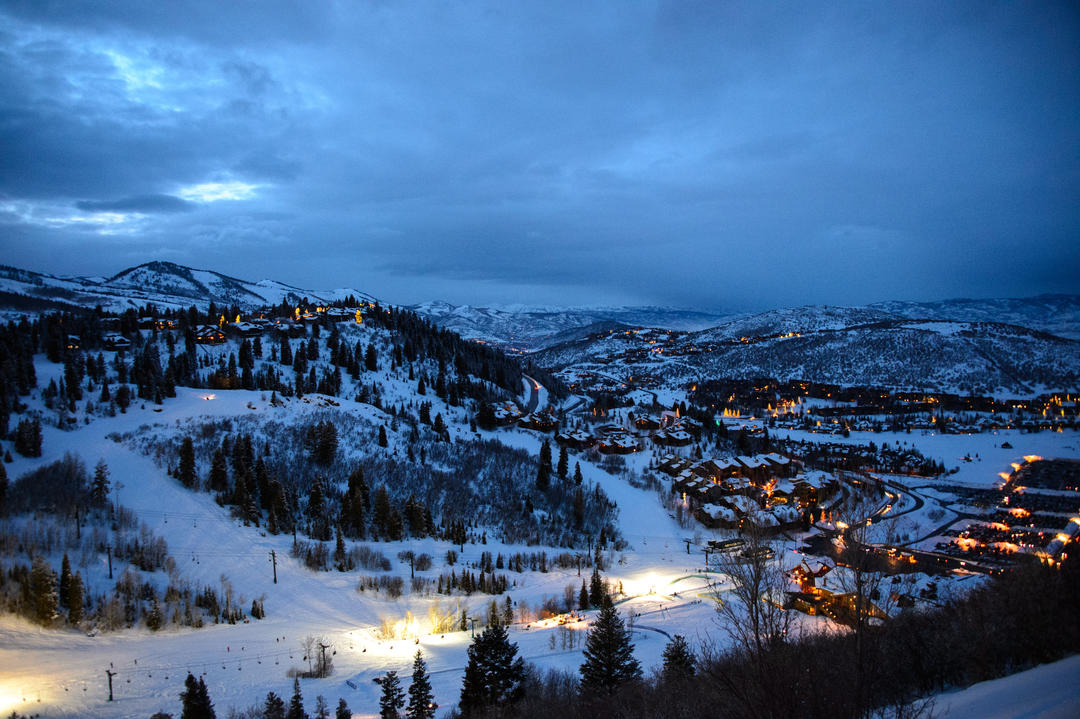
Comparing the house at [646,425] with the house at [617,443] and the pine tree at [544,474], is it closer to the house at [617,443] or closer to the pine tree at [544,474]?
the house at [617,443]

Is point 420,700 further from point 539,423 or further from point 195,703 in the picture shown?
point 539,423

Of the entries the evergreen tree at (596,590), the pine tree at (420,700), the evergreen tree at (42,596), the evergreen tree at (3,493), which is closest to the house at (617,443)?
the evergreen tree at (596,590)

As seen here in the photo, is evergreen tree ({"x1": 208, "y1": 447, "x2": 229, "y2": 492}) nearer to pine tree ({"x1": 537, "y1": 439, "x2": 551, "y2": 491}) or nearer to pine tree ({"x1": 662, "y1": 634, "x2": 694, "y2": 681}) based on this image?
pine tree ({"x1": 537, "y1": 439, "x2": 551, "y2": 491})

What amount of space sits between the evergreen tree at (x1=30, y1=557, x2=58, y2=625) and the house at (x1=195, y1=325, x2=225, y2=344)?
72608 mm

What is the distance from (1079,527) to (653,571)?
45.9m

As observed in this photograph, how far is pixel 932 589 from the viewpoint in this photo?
105 ft

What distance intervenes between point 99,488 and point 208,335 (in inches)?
A: 2304

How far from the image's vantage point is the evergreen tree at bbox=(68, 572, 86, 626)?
93.5ft

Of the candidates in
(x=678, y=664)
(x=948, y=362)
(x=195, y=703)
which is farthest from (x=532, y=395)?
(x=948, y=362)

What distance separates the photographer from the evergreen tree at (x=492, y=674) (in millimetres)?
22469

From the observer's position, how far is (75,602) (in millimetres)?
28672

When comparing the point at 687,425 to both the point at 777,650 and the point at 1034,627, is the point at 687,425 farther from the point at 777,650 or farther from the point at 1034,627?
the point at 777,650

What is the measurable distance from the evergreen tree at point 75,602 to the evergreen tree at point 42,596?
28.6 inches

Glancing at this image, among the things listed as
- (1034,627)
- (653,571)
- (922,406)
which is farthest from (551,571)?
(922,406)
